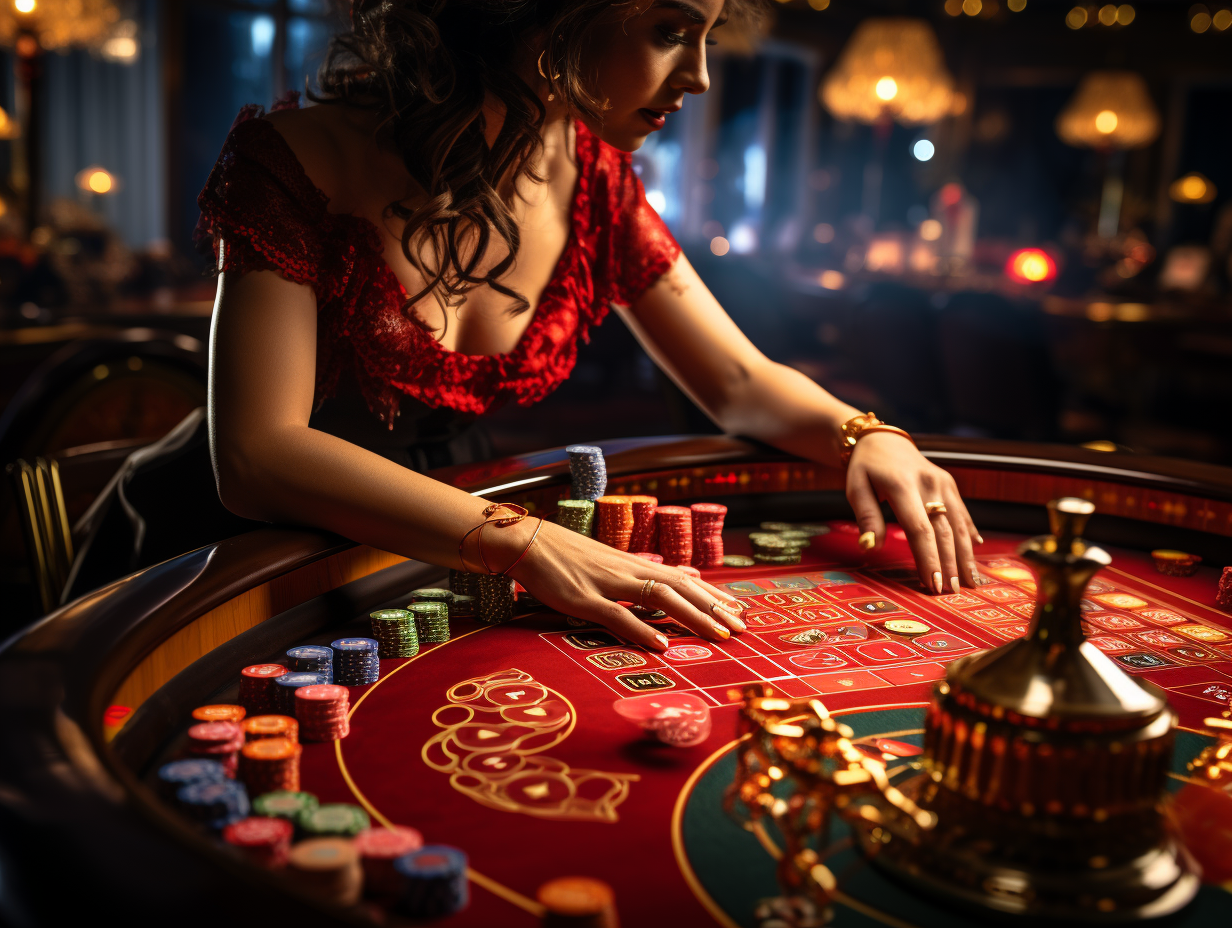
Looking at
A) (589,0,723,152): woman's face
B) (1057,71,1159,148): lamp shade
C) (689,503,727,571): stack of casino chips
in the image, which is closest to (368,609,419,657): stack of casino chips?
(689,503,727,571): stack of casino chips

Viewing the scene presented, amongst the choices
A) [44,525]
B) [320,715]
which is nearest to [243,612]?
[320,715]

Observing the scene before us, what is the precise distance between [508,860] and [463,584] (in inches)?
22.9

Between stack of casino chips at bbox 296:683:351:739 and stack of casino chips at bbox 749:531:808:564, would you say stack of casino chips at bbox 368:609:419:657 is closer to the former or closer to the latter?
stack of casino chips at bbox 296:683:351:739

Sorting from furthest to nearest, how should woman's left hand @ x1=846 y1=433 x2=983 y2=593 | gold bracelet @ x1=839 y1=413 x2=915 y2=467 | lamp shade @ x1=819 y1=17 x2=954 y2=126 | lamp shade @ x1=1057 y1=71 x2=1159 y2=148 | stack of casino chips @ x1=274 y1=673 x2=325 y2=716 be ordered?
lamp shade @ x1=1057 y1=71 x2=1159 y2=148
lamp shade @ x1=819 y1=17 x2=954 y2=126
gold bracelet @ x1=839 y1=413 x2=915 y2=467
woman's left hand @ x1=846 y1=433 x2=983 y2=593
stack of casino chips @ x1=274 y1=673 x2=325 y2=716

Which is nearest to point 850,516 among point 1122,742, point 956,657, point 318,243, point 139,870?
point 956,657

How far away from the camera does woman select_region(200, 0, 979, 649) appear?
50.2 inches

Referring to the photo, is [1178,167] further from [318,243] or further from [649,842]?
[649,842]

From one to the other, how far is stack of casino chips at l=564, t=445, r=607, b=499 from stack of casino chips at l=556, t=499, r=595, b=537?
0.10m

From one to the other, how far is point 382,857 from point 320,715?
24 centimetres

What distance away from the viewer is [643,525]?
149 centimetres

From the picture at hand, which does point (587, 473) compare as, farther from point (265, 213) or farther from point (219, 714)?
point (219, 714)

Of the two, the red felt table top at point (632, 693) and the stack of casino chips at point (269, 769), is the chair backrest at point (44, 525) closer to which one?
the red felt table top at point (632, 693)

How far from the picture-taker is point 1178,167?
903cm

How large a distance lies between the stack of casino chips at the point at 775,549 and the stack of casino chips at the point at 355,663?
0.61 metres
